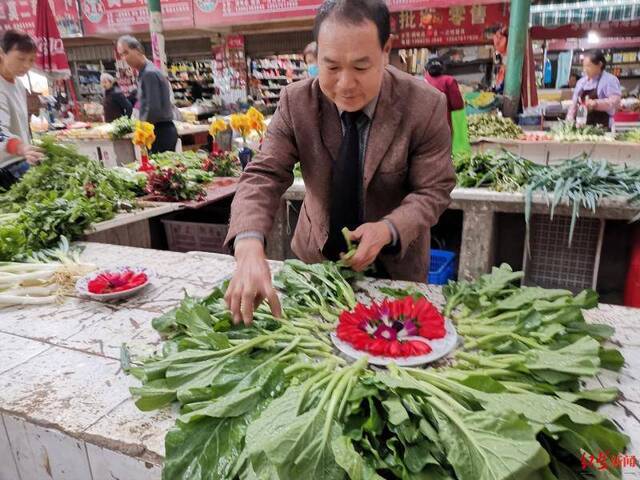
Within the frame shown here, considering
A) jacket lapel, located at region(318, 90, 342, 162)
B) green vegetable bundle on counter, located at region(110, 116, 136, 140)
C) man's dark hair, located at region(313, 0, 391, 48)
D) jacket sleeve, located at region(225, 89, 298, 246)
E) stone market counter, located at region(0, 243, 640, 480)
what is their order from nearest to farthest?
stone market counter, located at region(0, 243, 640, 480)
man's dark hair, located at region(313, 0, 391, 48)
jacket sleeve, located at region(225, 89, 298, 246)
jacket lapel, located at region(318, 90, 342, 162)
green vegetable bundle on counter, located at region(110, 116, 136, 140)

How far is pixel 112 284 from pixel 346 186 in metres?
1.01

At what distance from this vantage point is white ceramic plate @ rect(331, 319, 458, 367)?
127 centimetres

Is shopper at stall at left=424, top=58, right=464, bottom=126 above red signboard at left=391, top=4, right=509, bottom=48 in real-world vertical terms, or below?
below

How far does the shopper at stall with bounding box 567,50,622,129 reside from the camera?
6312 millimetres

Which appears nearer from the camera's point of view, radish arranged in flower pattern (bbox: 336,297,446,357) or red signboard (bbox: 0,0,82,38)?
radish arranged in flower pattern (bbox: 336,297,446,357)

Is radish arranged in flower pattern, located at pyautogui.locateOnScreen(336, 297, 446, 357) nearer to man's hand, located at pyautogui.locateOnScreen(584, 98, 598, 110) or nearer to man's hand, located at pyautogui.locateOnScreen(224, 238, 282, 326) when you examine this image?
man's hand, located at pyautogui.locateOnScreen(224, 238, 282, 326)

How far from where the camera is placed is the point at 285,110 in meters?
1.99

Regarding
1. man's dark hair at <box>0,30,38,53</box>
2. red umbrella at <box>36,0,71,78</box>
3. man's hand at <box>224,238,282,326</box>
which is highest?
red umbrella at <box>36,0,71,78</box>

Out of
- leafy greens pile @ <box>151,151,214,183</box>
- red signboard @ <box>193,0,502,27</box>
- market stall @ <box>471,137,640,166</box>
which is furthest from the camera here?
red signboard @ <box>193,0,502,27</box>

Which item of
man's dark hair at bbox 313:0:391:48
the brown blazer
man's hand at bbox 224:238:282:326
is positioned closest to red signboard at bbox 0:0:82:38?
the brown blazer

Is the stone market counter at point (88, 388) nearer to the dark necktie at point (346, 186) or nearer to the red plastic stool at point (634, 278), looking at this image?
the dark necktie at point (346, 186)

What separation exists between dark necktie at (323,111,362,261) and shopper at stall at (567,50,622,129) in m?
5.68

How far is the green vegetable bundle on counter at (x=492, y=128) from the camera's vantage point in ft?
19.1

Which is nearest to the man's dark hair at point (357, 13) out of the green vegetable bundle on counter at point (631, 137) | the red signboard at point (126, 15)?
the green vegetable bundle on counter at point (631, 137)
